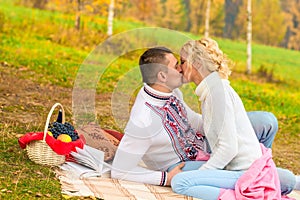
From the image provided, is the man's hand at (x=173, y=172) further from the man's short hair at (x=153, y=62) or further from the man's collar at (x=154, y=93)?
the man's short hair at (x=153, y=62)

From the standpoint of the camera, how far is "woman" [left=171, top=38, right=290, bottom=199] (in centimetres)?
440

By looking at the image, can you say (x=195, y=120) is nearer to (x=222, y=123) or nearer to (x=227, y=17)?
(x=222, y=123)

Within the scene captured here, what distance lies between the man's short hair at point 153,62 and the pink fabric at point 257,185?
0.89 meters

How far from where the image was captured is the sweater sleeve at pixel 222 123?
4379mm

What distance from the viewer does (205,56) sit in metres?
4.50

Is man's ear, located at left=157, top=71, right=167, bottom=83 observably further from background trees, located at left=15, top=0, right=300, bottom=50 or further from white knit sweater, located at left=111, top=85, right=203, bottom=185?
background trees, located at left=15, top=0, right=300, bottom=50

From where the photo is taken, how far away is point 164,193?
4.53 meters

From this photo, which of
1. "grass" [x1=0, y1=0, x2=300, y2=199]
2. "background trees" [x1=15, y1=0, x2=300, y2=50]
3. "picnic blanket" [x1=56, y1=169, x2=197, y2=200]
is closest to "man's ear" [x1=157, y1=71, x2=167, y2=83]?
"grass" [x1=0, y1=0, x2=300, y2=199]

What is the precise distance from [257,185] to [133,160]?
865 mm

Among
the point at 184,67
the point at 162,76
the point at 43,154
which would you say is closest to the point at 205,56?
the point at 184,67

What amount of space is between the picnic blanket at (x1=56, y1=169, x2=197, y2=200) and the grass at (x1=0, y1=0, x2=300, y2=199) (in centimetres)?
10

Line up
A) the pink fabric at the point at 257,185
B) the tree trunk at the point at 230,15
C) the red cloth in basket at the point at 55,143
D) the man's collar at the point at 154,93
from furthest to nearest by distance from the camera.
A: the tree trunk at the point at 230,15, the red cloth in basket at the point at 55,143, the man's collar at the point at 154,93, the pink fabric at the point at 257,185

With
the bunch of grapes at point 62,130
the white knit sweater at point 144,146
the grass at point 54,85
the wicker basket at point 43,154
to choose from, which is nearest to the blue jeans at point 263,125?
the grass at point 54,85

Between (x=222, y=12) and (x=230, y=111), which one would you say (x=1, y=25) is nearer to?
(x=230, y=111)
